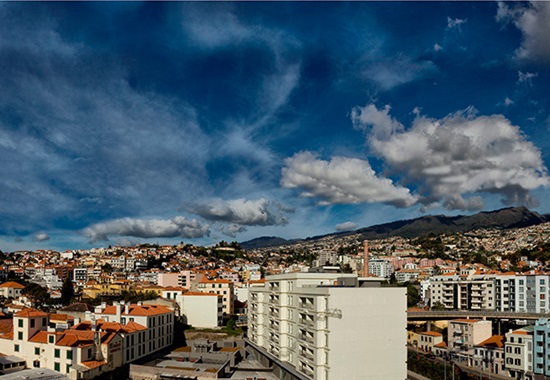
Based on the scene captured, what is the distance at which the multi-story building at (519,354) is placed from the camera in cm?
4244

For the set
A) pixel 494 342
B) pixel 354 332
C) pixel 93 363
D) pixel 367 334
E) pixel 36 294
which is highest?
pixel 354 332

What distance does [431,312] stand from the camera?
61.5 m

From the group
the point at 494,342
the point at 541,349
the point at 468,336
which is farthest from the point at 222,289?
the point at 541,349

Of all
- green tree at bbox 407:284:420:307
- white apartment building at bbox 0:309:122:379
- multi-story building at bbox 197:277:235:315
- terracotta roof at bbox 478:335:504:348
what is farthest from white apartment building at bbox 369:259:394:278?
white apartment building at bbox 0:309:122:379

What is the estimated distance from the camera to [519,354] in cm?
4316

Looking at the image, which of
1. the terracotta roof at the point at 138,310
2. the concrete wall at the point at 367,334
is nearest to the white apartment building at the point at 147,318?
the terracotta roof at the point at 138,310

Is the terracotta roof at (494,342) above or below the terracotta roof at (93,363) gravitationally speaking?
below

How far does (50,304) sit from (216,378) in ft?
150

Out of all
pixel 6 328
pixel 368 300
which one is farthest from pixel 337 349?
pixel 6 328

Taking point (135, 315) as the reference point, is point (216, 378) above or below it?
below

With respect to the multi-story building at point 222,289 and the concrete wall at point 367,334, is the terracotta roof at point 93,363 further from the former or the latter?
the multi-story building at point 222,289

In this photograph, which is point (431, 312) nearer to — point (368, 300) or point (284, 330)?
point (284, 330)

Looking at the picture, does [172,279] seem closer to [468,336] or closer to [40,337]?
[40,337]

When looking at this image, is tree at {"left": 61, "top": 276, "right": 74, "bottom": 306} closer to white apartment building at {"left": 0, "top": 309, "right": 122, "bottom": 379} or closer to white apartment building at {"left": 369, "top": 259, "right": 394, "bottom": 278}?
white apartment building at {"left": 0, "top": 309, "right": 122, "bottom": 379}
